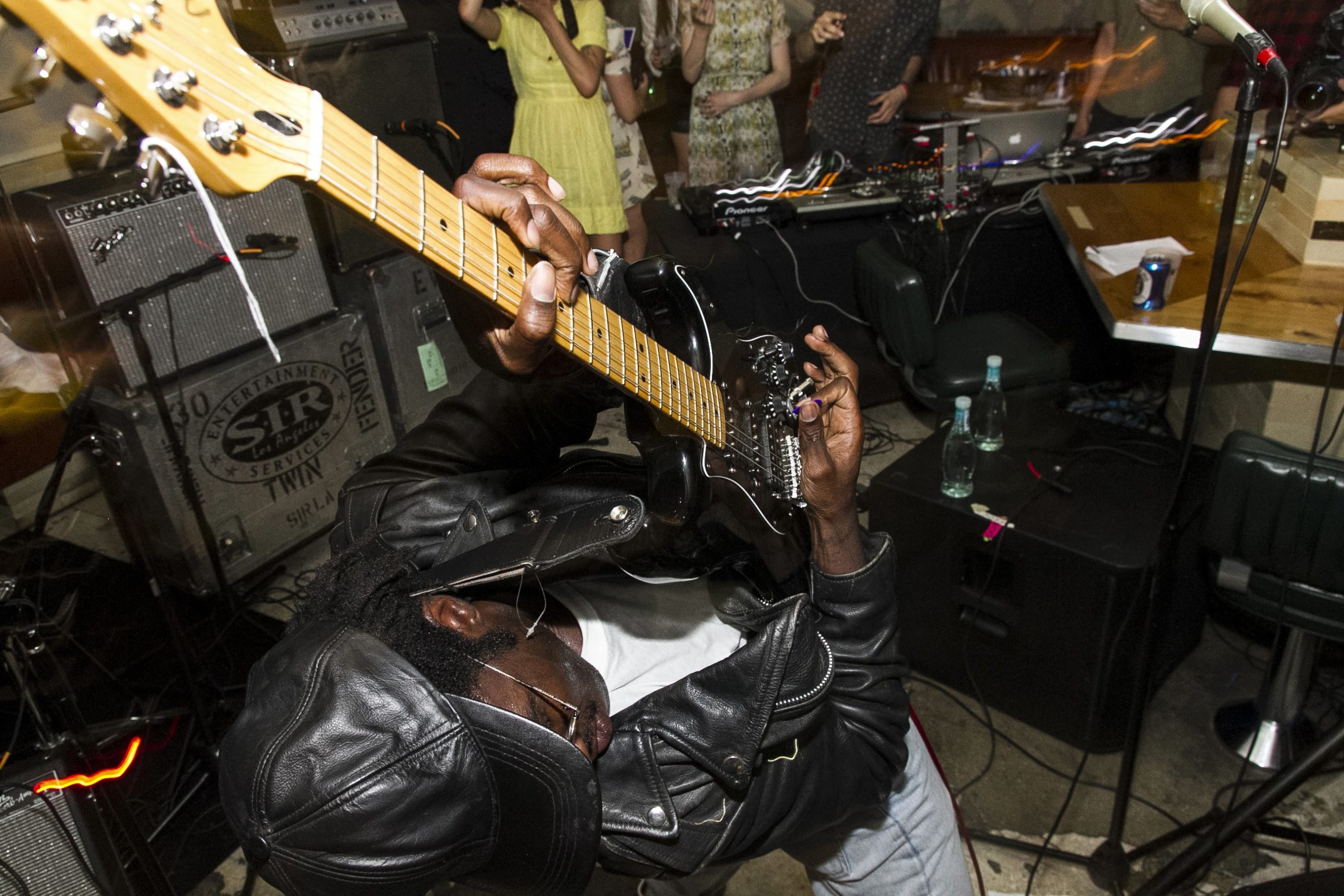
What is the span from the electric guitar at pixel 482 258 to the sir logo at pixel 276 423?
78.9 inches

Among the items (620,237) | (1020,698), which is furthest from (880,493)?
(620,237)

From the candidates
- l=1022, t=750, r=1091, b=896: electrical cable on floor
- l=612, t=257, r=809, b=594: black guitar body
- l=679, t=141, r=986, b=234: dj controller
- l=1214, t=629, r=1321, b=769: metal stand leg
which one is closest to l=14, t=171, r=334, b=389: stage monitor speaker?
l=679, t=141, r=986, b=234: dj controller

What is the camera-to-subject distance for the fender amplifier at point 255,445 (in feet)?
8.77

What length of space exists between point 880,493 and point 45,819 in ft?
6.53

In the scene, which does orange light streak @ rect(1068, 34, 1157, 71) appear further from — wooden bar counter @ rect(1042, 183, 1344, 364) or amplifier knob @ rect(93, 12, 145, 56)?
amplifier knob @ rect(93, 12, 145, 56)

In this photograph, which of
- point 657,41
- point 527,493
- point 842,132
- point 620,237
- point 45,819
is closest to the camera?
point 527,493

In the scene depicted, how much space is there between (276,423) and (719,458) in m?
2.14

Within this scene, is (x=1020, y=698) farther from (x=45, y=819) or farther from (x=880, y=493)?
(x=45, y=819)

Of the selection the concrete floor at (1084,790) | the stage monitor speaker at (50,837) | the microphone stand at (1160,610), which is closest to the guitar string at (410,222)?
the concrete floor at (1084,790)

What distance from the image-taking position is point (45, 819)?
59.6 inches

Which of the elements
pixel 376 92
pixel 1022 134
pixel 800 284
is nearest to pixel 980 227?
pixel 1022 134

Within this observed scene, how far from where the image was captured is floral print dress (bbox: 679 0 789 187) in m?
3.92

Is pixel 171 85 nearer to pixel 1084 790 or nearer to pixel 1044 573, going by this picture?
pixel 1044 573

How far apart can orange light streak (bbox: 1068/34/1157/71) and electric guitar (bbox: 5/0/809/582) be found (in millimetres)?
3912
